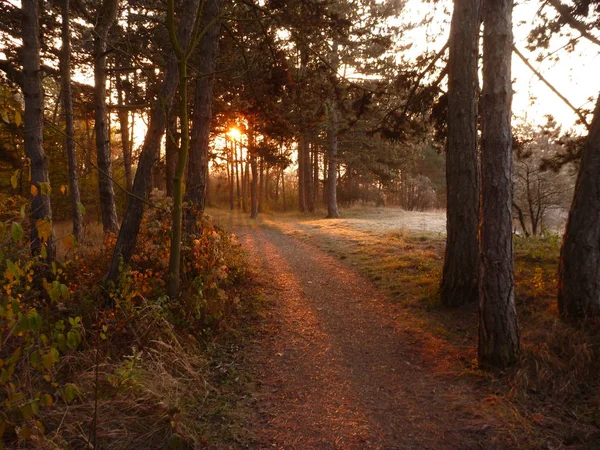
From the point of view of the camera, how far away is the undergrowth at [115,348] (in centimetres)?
234

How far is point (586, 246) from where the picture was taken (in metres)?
4.63

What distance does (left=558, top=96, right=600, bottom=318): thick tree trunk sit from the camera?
15.0ft

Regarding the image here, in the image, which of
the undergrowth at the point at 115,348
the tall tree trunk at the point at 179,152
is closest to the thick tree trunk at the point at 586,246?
the undergrowth at the point at 115,348

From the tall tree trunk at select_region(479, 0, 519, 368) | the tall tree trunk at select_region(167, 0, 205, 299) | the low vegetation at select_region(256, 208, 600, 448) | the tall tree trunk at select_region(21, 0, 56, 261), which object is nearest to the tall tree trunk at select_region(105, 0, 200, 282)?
the tall tree trunk at select_region(167, 0, 205, 299)

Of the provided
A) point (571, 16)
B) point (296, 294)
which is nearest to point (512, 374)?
point (296, 294)

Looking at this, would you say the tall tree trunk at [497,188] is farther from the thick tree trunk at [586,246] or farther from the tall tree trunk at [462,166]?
the tall tree trunk at [462,166]

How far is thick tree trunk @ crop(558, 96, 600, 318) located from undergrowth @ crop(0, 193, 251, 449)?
4492 mm

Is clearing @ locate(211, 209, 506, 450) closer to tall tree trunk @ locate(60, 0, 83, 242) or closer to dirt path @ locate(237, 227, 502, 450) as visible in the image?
dirt path @ locate(237, 227, 502, 450)

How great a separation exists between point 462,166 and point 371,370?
11.9 ft

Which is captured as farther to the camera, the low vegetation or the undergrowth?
the low vegetation

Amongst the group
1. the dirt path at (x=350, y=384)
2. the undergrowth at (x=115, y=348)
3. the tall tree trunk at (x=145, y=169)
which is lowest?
the dirt path at (x=350, y=384)

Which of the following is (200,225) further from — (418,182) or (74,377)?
(418,182)

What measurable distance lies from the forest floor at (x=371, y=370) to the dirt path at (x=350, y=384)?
0.5 inches

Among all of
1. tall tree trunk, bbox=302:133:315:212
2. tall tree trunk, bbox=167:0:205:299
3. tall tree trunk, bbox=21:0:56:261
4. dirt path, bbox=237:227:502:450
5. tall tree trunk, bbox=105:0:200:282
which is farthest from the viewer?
tall tree trunk, bbox=302:133:315:212
